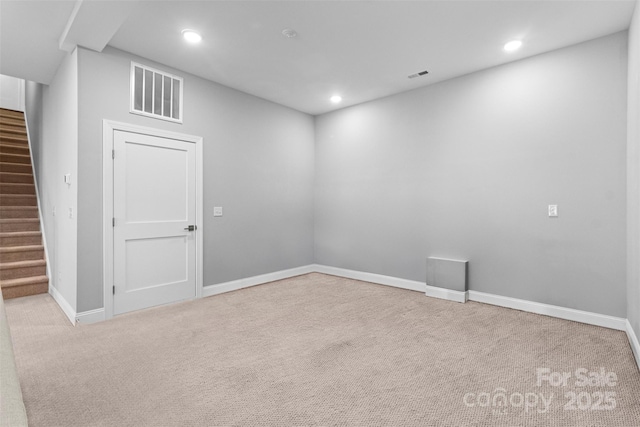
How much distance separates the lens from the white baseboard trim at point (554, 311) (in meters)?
3.17

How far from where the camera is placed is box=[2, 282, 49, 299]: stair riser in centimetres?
404

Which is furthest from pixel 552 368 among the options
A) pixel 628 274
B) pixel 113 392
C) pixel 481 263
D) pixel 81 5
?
pixel 81 5

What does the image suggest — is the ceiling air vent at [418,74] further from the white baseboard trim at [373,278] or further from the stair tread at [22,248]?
the stair tread at [22,248]

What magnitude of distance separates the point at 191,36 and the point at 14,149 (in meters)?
4.65

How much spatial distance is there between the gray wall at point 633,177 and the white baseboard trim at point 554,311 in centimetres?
22

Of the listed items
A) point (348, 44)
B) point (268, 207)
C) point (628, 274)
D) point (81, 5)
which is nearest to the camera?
point (81, 5)

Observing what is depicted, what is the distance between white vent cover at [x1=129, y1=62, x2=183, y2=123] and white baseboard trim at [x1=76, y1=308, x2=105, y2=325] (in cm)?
216

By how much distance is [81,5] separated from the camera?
103 inches

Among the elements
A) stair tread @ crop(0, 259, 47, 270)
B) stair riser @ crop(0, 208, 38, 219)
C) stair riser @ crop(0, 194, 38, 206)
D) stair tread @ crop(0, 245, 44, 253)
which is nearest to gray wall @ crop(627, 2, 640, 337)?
stair tread @ crop(0, 259, 47, 270)

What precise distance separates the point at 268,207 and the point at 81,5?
10.5 ft

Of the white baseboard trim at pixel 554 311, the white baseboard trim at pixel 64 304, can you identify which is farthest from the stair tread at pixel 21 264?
the white baseboard trim at pixel 554 311

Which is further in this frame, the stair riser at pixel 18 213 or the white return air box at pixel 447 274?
the stair riser at pixel 18 213

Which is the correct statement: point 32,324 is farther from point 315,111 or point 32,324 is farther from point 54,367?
point 315,111

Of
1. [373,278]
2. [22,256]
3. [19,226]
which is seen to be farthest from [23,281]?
[373,278]
